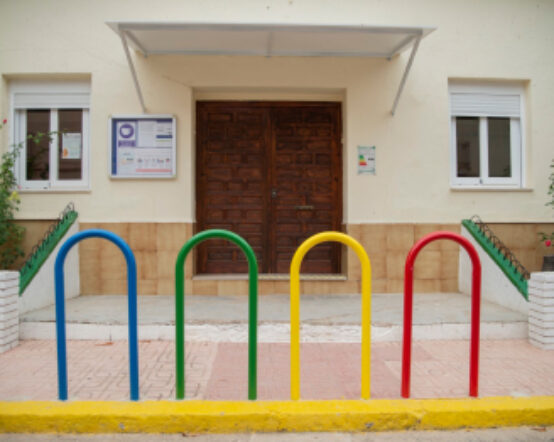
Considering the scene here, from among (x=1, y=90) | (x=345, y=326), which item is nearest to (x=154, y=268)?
(x=345, y=326)

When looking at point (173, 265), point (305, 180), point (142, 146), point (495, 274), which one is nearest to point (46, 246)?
point (173, 265)

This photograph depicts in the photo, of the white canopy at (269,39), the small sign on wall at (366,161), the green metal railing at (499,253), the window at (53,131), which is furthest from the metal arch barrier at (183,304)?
the window at (53,131)

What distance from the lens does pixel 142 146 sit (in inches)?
264

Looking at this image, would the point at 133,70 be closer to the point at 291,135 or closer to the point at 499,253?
the point at 291,135

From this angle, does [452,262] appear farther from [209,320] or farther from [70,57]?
[70,57]

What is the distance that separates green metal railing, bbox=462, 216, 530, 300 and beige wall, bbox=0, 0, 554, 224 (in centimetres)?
25

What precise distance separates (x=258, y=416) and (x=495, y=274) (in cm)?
422

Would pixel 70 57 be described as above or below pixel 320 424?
above

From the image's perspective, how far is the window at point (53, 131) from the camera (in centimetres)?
690

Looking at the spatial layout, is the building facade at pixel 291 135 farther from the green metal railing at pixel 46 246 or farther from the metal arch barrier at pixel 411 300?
the metal arch barrier at pixel 411 300

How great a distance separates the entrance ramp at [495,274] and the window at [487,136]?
823mm

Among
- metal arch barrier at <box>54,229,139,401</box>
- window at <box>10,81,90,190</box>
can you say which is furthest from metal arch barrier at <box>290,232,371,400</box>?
window at <box>10,81,90,190</box>

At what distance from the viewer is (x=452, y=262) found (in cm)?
680

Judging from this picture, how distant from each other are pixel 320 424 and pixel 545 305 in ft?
9.83
